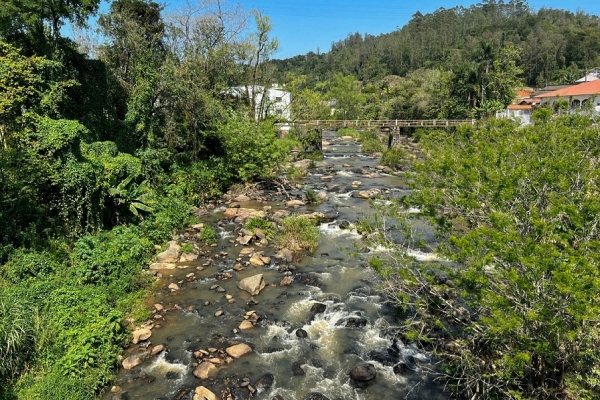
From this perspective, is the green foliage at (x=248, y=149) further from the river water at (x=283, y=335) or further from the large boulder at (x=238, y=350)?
the large boulder at (x=238, y=350)

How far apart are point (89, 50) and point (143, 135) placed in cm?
1179

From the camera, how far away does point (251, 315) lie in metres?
13.0

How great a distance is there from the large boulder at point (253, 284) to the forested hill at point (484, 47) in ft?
101

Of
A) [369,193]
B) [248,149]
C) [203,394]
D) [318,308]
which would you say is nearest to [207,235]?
[318,308]

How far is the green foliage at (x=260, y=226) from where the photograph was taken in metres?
19.7

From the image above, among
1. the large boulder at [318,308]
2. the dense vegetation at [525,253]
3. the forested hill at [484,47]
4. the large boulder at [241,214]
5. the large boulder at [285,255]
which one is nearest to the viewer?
the dense vegetation at [525,253]

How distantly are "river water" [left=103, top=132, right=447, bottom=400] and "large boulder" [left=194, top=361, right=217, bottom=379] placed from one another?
0.16m

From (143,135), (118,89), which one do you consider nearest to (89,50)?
(118,89)

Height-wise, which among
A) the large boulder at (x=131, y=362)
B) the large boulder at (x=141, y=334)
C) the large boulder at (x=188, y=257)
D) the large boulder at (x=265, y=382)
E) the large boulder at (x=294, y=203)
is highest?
the large boulder at (x=294, y=203)

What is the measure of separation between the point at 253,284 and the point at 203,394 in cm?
536

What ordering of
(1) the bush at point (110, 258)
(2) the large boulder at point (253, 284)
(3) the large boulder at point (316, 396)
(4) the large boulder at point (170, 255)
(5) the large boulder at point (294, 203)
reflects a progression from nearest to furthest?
(3) the large boulder at point (316, 396) → (1) the bush at point (110, 258) → (2) the large boulder at point (253, 284) → (4) the large boulder at point (170, 255) → (5) the large boulder at point (294, 203)

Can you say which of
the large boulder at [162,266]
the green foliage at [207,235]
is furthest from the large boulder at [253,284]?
the green foliage at [207,235]

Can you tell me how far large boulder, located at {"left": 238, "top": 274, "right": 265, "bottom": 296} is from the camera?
14.3 metres

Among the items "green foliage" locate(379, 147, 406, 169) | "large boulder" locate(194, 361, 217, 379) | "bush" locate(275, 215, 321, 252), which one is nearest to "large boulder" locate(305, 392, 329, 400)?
"large boulder" locate(194, 361, 217, 379)
